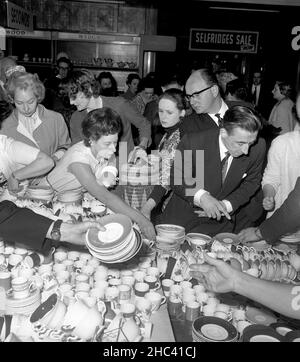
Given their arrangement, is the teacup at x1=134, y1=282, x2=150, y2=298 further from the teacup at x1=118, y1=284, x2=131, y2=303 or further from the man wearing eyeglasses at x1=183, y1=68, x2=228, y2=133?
the man wearing eyeglasses at x1=183, y1=68, x2=228, y2=133

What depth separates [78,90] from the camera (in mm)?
3248

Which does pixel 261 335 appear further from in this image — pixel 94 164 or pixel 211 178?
pixel 94 164

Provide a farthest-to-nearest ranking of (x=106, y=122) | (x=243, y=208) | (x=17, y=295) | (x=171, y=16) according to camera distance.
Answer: (x=171, y=16)
(x=243, y=208)
(x=106, y=122)
(x=17, y=295)

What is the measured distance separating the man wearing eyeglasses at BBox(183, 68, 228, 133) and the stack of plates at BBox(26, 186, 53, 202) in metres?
1.12

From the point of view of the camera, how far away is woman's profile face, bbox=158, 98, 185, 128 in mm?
3129

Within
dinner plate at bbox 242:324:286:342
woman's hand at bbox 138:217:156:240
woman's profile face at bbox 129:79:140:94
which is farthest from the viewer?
woman's profile face at bbox 129:79:140:94

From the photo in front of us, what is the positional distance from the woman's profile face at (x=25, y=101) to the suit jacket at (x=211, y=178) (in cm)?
129

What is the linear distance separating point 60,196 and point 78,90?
1.06 meters

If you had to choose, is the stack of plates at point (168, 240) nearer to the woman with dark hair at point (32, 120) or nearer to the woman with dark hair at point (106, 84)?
the woman with dark hair at point (32, 120)

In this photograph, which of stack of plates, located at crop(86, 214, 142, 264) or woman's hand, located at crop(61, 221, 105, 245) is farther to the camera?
woman's hand, located at crop(61, 221, 105, 245)

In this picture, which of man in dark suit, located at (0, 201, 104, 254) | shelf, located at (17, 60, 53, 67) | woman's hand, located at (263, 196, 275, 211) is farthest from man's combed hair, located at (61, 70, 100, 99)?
shelf, located at (17, 60, 53, 67)

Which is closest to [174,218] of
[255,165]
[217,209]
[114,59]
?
[217,209]

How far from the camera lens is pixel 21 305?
1498 mm
